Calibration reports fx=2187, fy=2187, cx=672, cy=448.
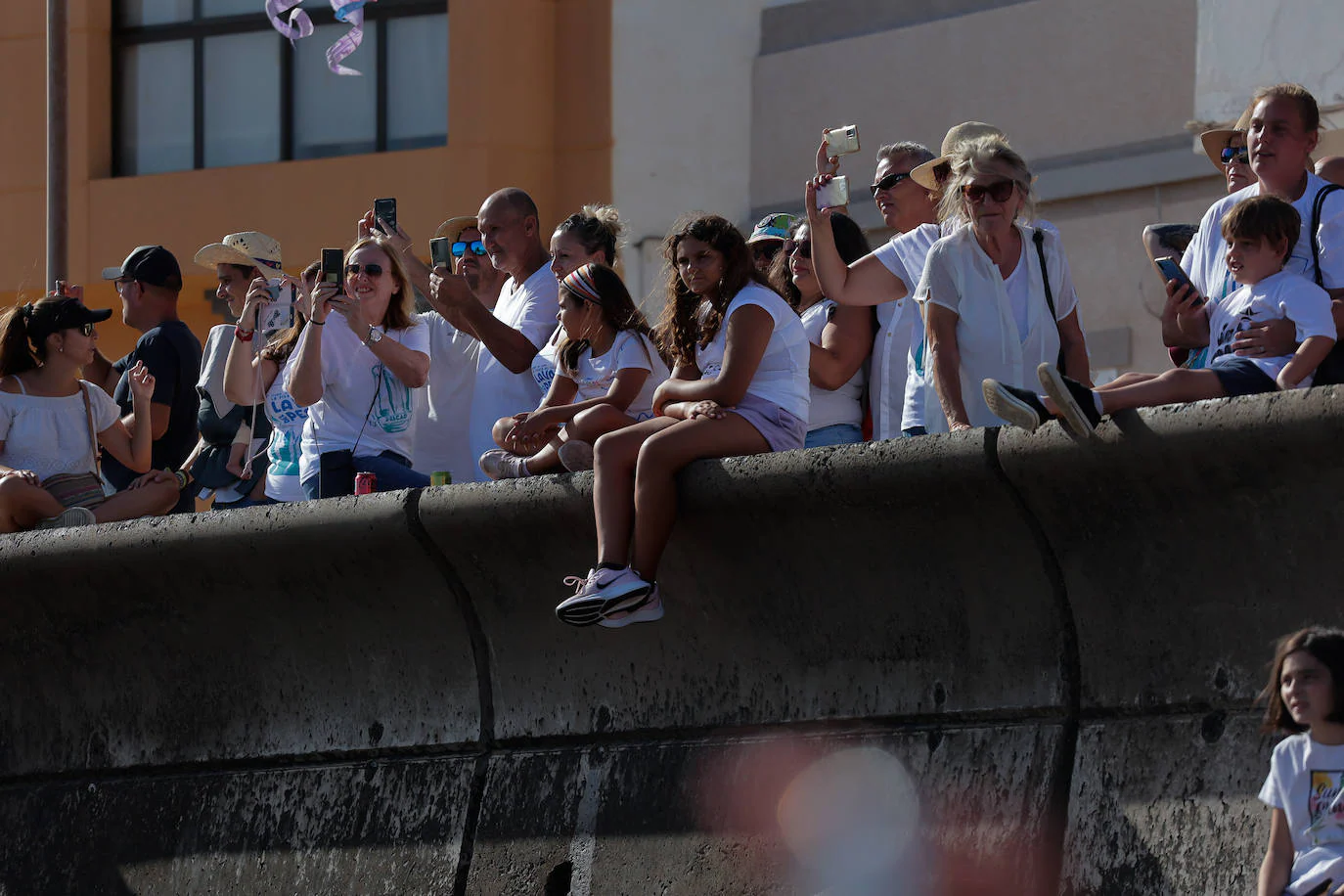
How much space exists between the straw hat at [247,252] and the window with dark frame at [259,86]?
7.12 m

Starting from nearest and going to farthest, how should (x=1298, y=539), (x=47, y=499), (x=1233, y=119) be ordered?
(x=1298, y=539) → (x=47, y=499) → (x=1233, y=119)

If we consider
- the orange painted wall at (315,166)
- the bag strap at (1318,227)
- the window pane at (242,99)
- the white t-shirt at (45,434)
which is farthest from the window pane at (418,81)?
the bag strap at (1318,227)

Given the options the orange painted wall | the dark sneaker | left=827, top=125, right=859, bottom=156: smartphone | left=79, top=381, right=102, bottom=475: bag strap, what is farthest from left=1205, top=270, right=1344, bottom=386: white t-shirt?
the orange painted wall

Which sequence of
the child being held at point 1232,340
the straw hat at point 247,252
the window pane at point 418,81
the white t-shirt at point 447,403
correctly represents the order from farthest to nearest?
1. the window pane at point 418,81
2. the straw hat at point 247,252
3. the white t-shirt at point 447,403
4. the child being held at point 1232,340

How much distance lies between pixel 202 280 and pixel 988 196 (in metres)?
11.4

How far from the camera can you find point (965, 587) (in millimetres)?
5203

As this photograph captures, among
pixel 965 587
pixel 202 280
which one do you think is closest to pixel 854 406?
pixel 965 587

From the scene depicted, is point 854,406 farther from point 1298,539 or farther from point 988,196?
point 1298,539

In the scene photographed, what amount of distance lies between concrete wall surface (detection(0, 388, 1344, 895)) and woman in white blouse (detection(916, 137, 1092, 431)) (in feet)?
2.60

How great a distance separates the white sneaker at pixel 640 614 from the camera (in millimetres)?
5500

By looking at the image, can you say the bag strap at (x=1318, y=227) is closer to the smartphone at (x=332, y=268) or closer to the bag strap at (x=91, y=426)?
the smartphone at (x=332, y=268)

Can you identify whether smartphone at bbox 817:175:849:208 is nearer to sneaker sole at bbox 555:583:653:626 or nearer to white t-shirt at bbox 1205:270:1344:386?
white t-shirt at bbox 1205:270:1344:386

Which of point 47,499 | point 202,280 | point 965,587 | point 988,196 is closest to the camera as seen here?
point 965,587

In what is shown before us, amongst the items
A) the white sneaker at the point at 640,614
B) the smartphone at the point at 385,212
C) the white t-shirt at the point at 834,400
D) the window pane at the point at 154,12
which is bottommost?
the white sneaker at the point at 640,614
